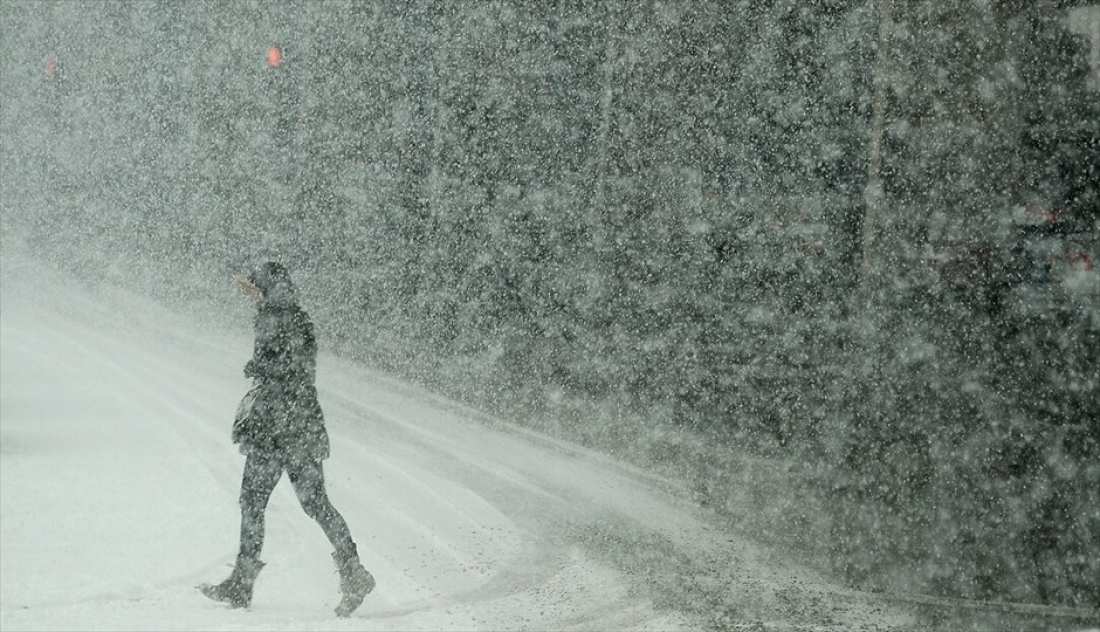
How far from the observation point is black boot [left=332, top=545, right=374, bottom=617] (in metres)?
4.80

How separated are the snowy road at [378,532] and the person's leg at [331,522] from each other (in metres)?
0.17

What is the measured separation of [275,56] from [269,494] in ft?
72.7

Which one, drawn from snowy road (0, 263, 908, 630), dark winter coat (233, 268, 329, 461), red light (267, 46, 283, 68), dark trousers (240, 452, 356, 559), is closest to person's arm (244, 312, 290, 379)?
dark winter coat (233, 268, 329, 461)

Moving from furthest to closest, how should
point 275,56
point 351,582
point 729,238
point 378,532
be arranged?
point 275,56 < point 729,238 < point 378,532 < point 351,582

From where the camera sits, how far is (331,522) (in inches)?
195

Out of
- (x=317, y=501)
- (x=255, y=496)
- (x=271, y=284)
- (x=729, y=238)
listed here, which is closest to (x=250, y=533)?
(x=255, y=496)

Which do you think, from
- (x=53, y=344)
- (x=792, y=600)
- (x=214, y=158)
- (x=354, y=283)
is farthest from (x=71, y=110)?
(x=792, y=600)

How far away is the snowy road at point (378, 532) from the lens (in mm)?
4918

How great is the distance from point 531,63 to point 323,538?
13516mm

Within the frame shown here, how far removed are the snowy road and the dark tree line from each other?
0.79m

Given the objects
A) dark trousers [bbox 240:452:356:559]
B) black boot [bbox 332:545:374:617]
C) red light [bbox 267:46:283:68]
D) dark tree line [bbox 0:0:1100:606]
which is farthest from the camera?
red light [bbox 267:46:283:68]

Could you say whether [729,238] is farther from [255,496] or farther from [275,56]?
[275,56]

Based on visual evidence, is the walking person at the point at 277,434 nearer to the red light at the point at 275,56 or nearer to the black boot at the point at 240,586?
the black boot at the point at 240,586

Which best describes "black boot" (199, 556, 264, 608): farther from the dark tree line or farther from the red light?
the red light
